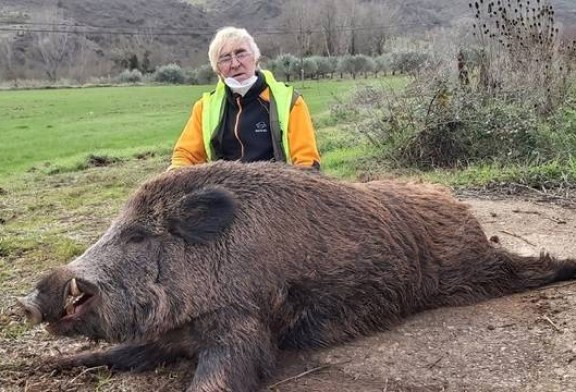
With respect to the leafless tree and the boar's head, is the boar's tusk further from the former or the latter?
the leafless tree

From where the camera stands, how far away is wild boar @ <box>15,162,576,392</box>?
368 cm

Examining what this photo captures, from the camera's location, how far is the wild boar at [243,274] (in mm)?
3676

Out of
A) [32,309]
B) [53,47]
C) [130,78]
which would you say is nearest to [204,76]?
[130,78]

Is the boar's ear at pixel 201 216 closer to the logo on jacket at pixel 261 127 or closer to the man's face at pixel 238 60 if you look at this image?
the logo on jacket at pixel 261 127

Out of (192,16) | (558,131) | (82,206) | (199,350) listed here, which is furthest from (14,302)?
(192,16)

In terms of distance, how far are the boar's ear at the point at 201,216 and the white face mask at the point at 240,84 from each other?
68.2 inches

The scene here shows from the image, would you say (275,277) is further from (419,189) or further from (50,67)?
(50,67)

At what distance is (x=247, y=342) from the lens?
144 inches

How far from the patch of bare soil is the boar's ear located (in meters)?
0.75

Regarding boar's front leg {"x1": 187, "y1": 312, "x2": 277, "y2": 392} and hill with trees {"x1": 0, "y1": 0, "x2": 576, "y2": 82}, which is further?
hill with trees {"x1": 0, "y1": 0, "x2": 576, "y2": 82}

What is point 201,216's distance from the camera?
387cm

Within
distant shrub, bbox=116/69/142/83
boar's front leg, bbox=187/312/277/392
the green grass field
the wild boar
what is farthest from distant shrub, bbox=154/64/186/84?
boar's front leg, bbox=187/312/277/392

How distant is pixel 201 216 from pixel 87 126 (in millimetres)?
22845

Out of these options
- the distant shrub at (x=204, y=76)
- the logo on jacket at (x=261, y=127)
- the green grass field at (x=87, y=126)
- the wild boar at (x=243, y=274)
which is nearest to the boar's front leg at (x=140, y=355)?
the wild boar at (x=243, y=274)
